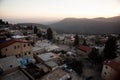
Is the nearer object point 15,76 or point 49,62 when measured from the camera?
point 15,76

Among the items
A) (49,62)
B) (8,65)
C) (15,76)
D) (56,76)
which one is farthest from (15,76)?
(49,62)

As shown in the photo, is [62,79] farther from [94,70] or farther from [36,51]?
[36,51]

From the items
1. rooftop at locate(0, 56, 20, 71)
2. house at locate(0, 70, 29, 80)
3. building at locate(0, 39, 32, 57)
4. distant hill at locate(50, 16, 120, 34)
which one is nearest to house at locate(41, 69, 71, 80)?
house at locate(0, 70, 29, 80)

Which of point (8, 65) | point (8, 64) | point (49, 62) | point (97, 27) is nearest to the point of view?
point (8, 65)

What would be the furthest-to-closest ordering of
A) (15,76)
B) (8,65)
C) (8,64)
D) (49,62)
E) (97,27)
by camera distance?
(97,27) < (49,62) < (8,64) < (8,65) < (15,76)

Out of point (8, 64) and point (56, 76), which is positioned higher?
point (8, 64)

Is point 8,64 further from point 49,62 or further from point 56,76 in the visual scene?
point 56,76

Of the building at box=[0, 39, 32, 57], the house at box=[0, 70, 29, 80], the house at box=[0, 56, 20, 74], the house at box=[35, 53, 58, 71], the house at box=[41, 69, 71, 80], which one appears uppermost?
the building at box=[0, 39, 32, 57]

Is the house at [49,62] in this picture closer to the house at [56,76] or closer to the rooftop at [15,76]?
the house at [56,76]

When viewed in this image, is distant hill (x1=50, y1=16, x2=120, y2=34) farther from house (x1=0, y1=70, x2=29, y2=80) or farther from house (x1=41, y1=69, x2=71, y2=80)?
house (x1=0, y1=70, x2=29, y2=80)
